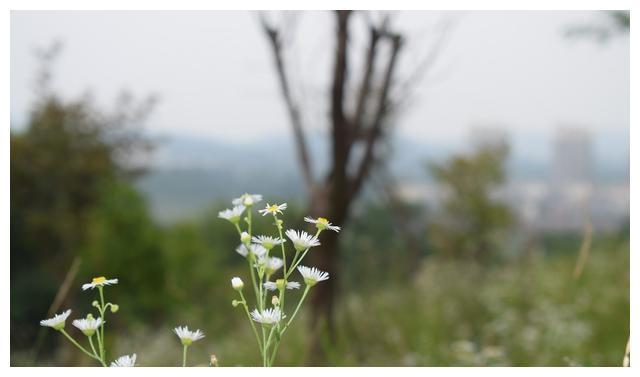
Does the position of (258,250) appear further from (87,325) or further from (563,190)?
(563,190)

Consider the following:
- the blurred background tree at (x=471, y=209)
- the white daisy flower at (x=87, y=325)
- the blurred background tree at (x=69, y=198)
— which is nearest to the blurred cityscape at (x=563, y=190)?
the blurred background tree at (x=471, y=209)

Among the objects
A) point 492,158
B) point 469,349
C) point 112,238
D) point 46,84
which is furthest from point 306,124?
point 492,158

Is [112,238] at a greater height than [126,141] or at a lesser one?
lesser

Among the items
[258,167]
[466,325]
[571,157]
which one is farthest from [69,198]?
[571,157]

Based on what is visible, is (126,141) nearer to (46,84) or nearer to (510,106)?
(46,84)

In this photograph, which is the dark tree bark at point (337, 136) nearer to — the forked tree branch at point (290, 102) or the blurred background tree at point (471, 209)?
the forked tree branch at point (290, 102)
